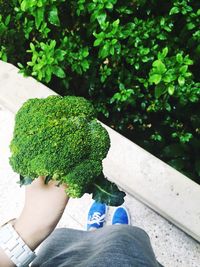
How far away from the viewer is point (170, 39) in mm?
2389

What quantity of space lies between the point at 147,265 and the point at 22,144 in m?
0.73

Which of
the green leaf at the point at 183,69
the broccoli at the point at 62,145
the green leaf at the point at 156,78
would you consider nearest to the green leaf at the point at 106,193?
the broccoli at the point at 62,145

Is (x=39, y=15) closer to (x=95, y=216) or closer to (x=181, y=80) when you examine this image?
(x=181, y=80)

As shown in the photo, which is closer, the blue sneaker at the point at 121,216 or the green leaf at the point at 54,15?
the green leaf at the point at 54,15

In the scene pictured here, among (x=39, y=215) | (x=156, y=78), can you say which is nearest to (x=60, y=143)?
(x=39, y=215)

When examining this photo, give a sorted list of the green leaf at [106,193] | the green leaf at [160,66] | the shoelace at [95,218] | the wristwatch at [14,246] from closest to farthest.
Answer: the wristwatch at [14,246] < the green leaf at [106,193] < the green leaf at [160,66] < the shoelace at [95,218]

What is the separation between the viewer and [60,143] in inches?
53.9

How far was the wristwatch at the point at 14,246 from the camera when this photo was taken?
4.26 ft

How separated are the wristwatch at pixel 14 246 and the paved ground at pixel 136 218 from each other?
1296mm

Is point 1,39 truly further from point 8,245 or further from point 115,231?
point 8,245

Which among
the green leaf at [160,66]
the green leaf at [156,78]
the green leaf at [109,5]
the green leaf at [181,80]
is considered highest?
the green leaf at [109,5]

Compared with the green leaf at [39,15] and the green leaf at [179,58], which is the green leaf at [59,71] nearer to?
the green leaf at [39,15]

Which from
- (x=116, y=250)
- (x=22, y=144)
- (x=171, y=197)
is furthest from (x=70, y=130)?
(x=171, y=197)

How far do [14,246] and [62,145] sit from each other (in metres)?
0.38
